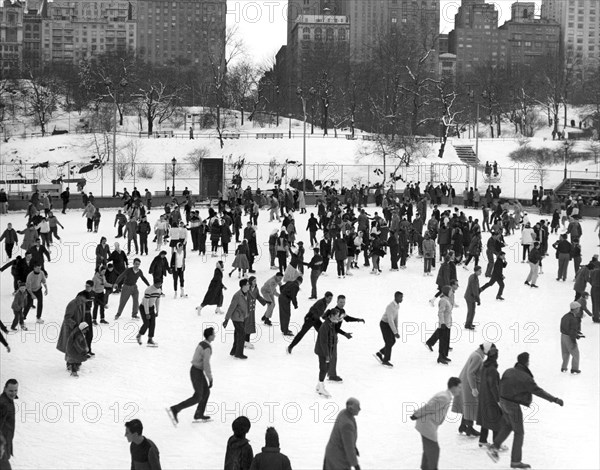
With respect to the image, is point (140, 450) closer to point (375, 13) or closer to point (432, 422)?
point (432, 422)

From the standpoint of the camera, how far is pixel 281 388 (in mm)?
13148

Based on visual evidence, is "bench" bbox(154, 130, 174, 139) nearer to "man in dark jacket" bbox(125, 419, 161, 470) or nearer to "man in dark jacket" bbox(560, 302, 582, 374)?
"man in dark jacket" bbox(560, 302, 582, 374)

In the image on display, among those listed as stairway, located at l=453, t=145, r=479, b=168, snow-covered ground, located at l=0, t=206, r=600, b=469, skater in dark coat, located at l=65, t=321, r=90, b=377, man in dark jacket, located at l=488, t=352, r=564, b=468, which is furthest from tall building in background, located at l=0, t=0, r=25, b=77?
man in dark jacket, located at l=488, t=352, r=564, b=468

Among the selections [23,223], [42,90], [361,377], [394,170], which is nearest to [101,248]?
[361,377]

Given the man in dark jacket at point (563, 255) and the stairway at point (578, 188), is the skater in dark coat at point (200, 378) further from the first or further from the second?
the stairway at point (578, 188)

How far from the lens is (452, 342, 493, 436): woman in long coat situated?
1075 cm

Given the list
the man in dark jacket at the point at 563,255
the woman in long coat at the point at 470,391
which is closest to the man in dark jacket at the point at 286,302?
the woman in long coat at the point at 470,391

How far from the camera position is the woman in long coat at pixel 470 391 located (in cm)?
1075

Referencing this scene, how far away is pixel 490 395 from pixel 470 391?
1.63 ft

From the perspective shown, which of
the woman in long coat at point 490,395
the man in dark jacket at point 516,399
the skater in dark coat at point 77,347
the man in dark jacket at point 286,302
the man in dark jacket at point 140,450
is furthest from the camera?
the man in dark jacket at point 286,302

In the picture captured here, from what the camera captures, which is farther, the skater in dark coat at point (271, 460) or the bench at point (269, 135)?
the bench at point (269, 135)

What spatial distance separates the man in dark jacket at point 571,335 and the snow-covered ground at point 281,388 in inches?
10.8

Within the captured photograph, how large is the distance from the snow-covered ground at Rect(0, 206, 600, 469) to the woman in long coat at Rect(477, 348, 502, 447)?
1.39 ft

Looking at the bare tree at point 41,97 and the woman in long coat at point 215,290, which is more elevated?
the bare tree at point 41,97
